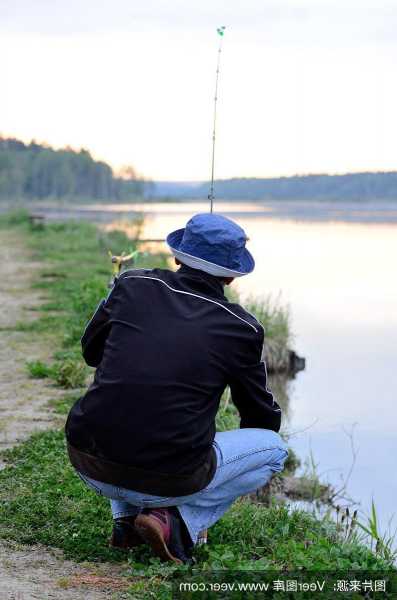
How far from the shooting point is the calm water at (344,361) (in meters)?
8.39

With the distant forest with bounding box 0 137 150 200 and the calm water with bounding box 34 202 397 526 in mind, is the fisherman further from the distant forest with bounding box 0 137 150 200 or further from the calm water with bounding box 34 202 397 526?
the distant forest with bounding box 0 137 150 200

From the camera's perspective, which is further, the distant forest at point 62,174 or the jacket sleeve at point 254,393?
the distant forest at point 62,174

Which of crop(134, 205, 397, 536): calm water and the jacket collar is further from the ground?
the jacket collar

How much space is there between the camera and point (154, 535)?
3982mm

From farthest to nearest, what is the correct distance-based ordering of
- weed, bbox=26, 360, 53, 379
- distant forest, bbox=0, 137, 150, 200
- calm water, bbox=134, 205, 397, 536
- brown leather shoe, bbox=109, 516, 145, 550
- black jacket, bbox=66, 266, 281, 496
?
distant forest, bbox=0, 137, 150, 200 → calm water, bbox=134, 205, 397, 536 → weed, bbox=26, 360, 53, 379 → brown leather shoe, bbox=109, 516, 145, 550 → black jacket, bbox=66, 266, 281, 496

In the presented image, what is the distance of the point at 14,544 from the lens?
14.2 ft

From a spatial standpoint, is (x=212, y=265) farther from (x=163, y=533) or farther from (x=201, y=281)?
(x=163, y=533)

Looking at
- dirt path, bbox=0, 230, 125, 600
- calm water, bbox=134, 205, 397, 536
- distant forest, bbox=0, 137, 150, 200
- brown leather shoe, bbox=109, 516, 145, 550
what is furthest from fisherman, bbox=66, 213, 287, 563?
distant forest, bbox=0, 137, 150, 200

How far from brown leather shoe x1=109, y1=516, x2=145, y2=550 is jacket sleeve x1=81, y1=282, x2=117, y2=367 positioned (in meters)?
0.68

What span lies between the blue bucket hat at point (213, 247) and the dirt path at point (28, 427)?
1.31 meters

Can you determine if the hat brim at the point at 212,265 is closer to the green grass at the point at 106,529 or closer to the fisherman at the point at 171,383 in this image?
the fisherman at the point at 171,383

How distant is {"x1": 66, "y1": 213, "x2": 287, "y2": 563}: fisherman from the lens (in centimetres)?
380

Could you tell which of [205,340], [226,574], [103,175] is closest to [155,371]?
[205,340]

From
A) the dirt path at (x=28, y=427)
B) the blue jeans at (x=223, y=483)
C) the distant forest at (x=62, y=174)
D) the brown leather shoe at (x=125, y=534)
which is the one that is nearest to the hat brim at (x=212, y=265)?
the blue jeans at (x=223, y=483)
